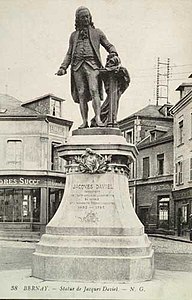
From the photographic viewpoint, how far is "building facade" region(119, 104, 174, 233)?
12.9 meters

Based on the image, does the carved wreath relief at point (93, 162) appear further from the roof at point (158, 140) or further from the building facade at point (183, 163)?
the roof at point (158, 140)

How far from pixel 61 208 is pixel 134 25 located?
2880 millimetres

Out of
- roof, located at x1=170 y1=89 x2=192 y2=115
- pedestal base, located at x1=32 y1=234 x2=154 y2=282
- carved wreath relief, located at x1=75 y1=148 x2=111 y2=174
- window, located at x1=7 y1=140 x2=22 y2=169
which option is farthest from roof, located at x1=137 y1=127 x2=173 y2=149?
pedestal base, located at x1=32 y1=234 x2=154 y2=282

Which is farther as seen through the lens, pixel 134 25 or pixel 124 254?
pixel 134 25

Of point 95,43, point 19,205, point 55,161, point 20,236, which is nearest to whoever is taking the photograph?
point 95,43

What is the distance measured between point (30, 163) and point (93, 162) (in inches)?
330

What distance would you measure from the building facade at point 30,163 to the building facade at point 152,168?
76.4 inches

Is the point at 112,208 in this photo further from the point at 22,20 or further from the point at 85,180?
the point at 22,20

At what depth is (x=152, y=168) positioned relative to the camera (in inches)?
589

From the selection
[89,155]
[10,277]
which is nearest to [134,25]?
[89,155]

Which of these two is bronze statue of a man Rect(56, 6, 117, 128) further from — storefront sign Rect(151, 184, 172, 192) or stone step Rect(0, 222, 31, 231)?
storefront sign Rect(151, 184, 172, 192)

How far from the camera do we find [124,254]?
5.70m

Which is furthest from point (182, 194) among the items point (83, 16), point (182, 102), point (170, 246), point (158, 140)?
point (83, 16)

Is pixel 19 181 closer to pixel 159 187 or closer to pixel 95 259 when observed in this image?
pixel 159 187
